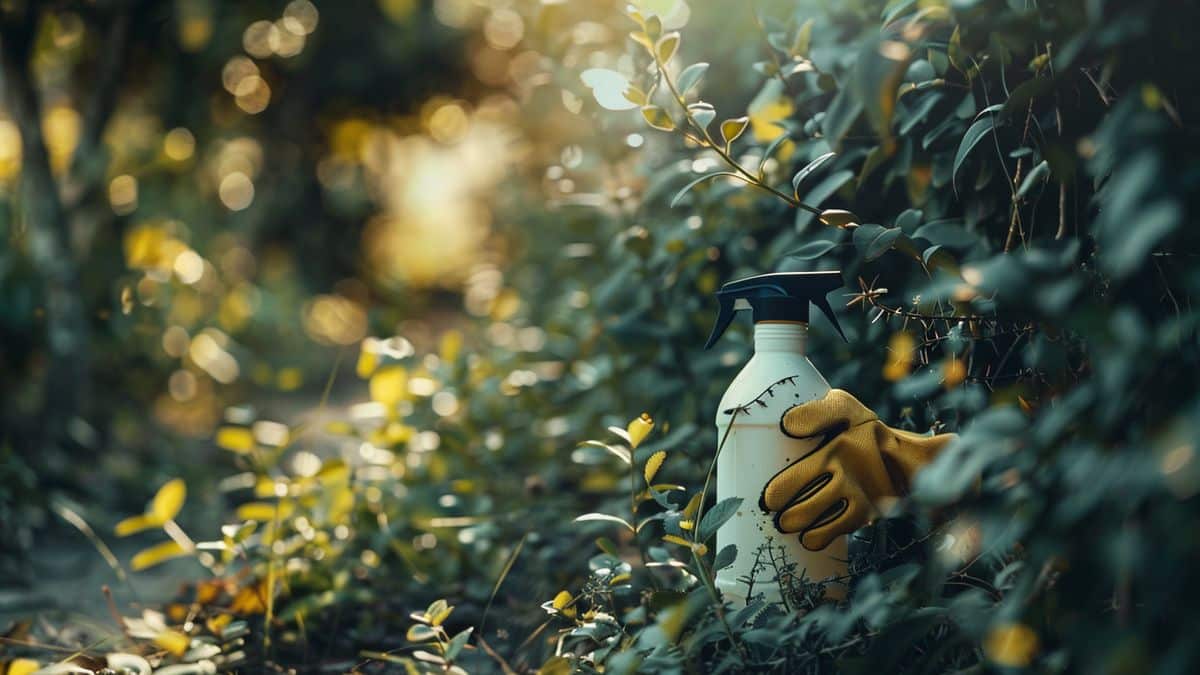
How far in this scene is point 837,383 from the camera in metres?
1.63

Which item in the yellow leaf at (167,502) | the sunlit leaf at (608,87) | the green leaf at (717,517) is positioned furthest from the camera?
the yellow leaf at (167,502)

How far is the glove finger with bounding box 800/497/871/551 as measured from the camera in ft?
4.02

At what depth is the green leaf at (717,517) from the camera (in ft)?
3.99

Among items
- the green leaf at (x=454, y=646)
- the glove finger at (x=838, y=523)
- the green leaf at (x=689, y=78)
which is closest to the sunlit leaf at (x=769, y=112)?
the green leaf at (x=689, y=78)

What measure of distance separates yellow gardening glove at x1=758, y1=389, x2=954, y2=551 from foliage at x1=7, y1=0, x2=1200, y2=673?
0.23 feet

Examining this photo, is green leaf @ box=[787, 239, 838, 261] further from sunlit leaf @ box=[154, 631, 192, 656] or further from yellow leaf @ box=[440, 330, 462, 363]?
yellow leaf @ box=[440, 330, 462, 363]

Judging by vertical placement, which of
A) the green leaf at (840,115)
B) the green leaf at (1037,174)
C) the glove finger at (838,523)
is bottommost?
the glove finger at (838,523)

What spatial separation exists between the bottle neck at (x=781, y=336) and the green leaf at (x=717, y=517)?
0.21 meters

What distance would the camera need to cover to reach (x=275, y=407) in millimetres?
6156

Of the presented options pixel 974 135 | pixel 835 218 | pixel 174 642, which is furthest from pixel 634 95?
pixel 174 642

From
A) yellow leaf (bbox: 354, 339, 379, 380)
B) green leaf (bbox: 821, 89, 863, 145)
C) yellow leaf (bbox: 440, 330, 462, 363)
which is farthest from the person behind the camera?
yellow leaf (bbox: 440, 330, 462, 363)

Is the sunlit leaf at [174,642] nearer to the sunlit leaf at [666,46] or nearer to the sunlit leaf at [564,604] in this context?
the sunlit leaf at [564,604]

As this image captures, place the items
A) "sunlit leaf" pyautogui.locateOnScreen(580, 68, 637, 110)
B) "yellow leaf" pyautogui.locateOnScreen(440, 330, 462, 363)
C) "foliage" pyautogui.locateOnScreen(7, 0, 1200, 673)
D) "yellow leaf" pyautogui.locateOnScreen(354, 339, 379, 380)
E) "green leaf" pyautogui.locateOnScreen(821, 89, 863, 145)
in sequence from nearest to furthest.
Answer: "foliage" pyautogui.locateOnScreen(7, 0, 1200, 673), "green leaf" pyautogui.locateOnScreen(821, 89, 863, 145), "sunlit leaf" pyautogui.locateOnScreen(580, 68, 637, 110), "yellow leaf" pyautogui.locateOnScreen(354, 339, 379, 380), "yellow leaf" pyautogui.locateOnScreen(440, 330, 462, 363)

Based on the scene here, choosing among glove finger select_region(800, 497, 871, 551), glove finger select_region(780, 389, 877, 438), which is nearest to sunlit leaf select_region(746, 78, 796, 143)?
glove finger select_region(780, 389, 877, 438)
